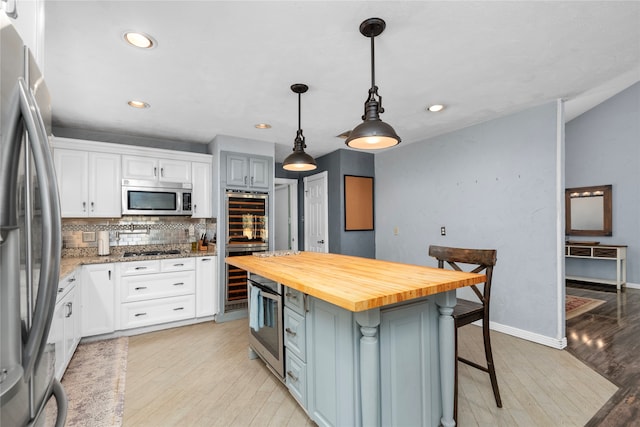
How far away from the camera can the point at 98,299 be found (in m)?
3.26

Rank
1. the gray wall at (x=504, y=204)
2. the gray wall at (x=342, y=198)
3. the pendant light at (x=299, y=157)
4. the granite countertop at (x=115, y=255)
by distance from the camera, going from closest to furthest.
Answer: the pendant light at (x=299, y=157) < the gray wall at (x=504, y=204) < the granite countertop at (x=115, y=255) < the gray wall at (x=342, y=198)

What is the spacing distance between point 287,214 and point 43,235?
5.40m

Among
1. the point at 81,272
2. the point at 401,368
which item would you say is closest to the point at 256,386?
the point at 401,368

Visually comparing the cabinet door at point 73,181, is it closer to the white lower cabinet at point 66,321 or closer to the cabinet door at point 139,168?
the cabinet door at point 139,168

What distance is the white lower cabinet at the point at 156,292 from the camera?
11.2ft

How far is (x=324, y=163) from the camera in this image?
529 centimetres

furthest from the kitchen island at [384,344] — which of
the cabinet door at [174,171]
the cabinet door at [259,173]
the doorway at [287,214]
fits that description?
the doorway at [287,214]

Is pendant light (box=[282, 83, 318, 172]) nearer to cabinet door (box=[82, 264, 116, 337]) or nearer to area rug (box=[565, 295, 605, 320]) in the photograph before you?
cabinet door (box=[82, 264, 116, 337])

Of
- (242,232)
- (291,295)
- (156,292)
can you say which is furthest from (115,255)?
(291,295)

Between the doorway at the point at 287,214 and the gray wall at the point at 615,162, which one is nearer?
the gray wall at the point at 615,162

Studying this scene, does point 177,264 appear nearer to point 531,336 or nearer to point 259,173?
point 259,173

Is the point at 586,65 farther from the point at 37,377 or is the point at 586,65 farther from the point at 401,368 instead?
the point at 37,377

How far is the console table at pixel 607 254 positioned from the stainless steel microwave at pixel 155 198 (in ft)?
22.2

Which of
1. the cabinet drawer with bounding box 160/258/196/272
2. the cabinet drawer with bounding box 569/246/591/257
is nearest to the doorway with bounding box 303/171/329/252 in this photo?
the cabinet drawer with bounding box 160/258/196/272
